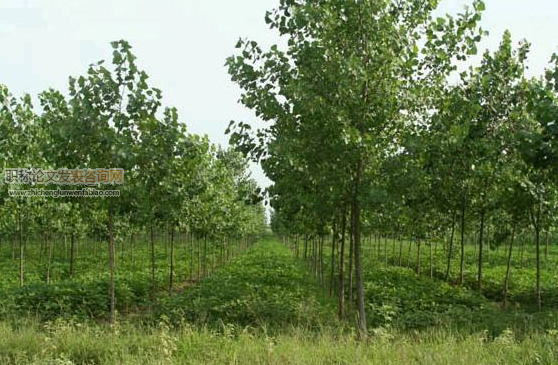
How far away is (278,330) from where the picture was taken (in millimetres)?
8453

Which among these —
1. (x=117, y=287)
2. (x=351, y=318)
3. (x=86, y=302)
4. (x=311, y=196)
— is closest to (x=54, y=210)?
(x=117, y=287)

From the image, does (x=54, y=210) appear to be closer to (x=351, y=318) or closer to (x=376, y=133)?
(x=351, y=318)

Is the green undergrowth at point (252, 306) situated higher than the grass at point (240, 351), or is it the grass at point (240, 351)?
the grass at point (240, 351)

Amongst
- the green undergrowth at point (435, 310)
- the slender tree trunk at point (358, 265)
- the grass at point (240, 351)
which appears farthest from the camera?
the green undergrowth at point (435, 310)

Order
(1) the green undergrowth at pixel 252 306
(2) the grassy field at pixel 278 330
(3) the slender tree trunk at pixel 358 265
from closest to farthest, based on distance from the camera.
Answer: (2) the grassy field at pixel 278 330
(3) the slender tree trunk at pixel 358 265
(1) the green undergrowth at pixel 252 306

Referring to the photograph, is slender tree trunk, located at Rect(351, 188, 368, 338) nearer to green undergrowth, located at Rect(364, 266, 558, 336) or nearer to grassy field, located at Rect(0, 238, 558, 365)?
grassy field, located at Rect(0, 238, 558, 365)


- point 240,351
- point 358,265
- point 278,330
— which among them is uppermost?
point 358,265

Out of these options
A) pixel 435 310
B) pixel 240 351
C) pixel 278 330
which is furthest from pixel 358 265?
pixel 435 310

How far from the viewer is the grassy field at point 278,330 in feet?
18.4

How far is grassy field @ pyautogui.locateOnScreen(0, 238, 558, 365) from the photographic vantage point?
5.60 meters

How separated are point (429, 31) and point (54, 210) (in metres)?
13.9

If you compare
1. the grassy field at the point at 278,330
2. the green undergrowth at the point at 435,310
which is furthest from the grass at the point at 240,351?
the green undergrowth at the point at 435,310

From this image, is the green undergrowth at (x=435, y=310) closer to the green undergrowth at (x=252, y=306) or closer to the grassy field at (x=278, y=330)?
the grassy field at (x=278, y=330)

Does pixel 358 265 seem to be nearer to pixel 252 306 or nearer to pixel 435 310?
pixel 252 306
